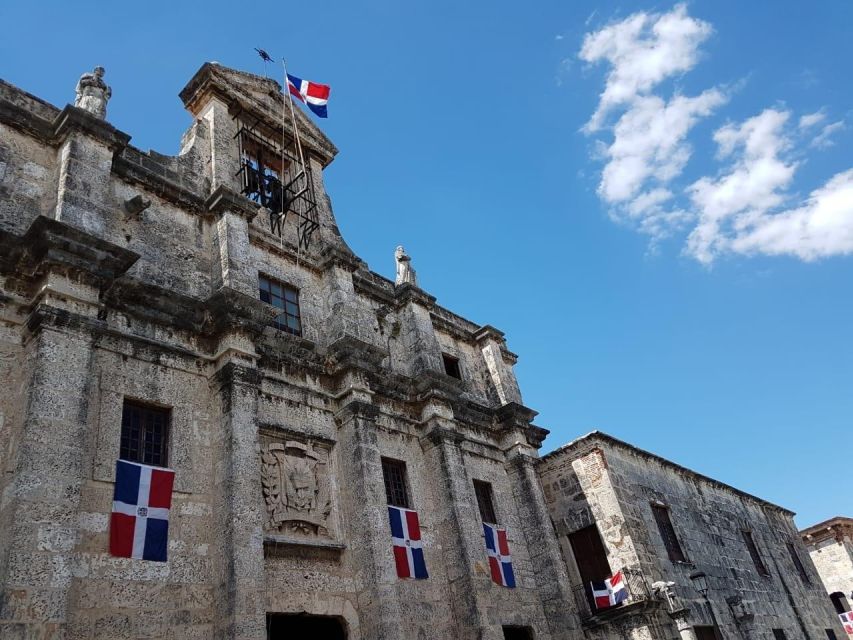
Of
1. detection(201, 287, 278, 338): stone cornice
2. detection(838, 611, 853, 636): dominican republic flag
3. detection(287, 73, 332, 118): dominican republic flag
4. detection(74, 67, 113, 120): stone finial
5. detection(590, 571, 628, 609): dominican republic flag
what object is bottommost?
detection(838, 611, 853, 636): dominican republic flag

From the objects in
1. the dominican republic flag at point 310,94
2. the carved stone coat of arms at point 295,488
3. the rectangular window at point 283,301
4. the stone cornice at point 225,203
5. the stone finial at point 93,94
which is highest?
the dominican republic flag at point 310,94

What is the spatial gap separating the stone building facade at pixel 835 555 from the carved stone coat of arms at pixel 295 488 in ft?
100

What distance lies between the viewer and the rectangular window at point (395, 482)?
14242 millimetres

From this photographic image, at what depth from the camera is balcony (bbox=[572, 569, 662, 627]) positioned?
49.7ft

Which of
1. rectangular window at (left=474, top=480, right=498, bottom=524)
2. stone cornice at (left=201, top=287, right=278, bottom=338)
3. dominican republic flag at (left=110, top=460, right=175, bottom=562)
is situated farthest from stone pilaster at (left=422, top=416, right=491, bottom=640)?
dominican republic flag at (left=110, top=460, right=175, bottom=562)

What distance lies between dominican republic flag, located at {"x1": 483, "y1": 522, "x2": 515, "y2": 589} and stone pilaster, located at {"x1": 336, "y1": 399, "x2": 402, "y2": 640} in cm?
346

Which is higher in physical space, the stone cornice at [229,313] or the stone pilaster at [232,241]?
the stone pilaster at [232,241]

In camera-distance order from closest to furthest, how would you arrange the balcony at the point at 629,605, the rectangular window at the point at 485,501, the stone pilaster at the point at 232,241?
the stone pilaster at the point at 232,241
the balcony at the point at 629,605
the rectangular window at the point at 485,501

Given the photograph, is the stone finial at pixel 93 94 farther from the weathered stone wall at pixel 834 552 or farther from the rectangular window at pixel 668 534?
the weathered stone wall at pixel 834 552

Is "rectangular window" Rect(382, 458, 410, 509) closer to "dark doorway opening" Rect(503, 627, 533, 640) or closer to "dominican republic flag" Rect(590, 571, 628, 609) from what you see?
"dark doorway opening" Rect(503, 627, 533, 640)

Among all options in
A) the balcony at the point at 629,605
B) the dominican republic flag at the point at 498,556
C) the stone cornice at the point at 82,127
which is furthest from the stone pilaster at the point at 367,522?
the stone cornice at the point at 82,127

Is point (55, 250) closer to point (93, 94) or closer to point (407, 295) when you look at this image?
point (93, 94)

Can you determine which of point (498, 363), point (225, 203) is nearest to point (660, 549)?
point (498, 363)

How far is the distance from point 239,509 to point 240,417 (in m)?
1.60
